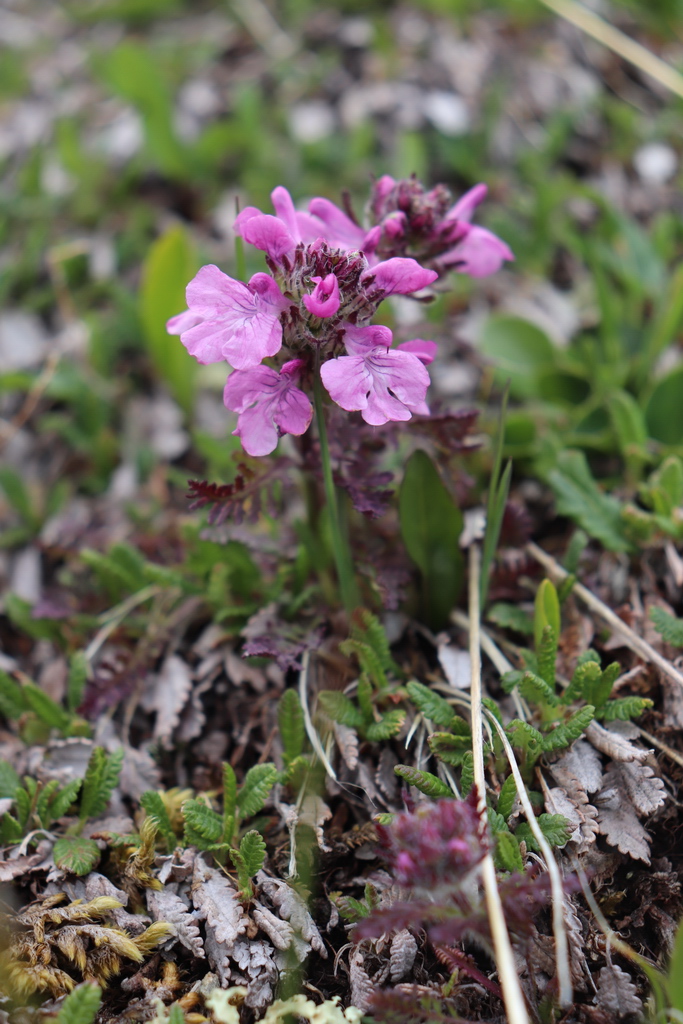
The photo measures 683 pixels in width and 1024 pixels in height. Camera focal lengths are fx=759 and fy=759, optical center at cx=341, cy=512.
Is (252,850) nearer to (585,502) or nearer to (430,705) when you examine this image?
(430,705)

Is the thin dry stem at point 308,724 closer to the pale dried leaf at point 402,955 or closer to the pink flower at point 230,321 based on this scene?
the pale dried leaf at point 402,955

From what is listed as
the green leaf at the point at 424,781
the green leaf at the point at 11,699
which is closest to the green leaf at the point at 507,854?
the green leaf at the point at 424,781

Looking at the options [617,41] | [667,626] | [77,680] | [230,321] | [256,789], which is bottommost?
[77,680]

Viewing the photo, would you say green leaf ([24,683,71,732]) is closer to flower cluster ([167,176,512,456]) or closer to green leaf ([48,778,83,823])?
green leaf ([48,778,83,823])

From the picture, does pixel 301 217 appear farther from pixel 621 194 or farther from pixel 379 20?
pixel 379 20

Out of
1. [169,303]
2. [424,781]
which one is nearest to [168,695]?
[424,781]

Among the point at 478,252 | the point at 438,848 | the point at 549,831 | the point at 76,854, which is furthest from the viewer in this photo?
the point at 478,252

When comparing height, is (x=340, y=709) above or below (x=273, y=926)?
above

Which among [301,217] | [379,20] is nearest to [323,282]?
[301,217]
